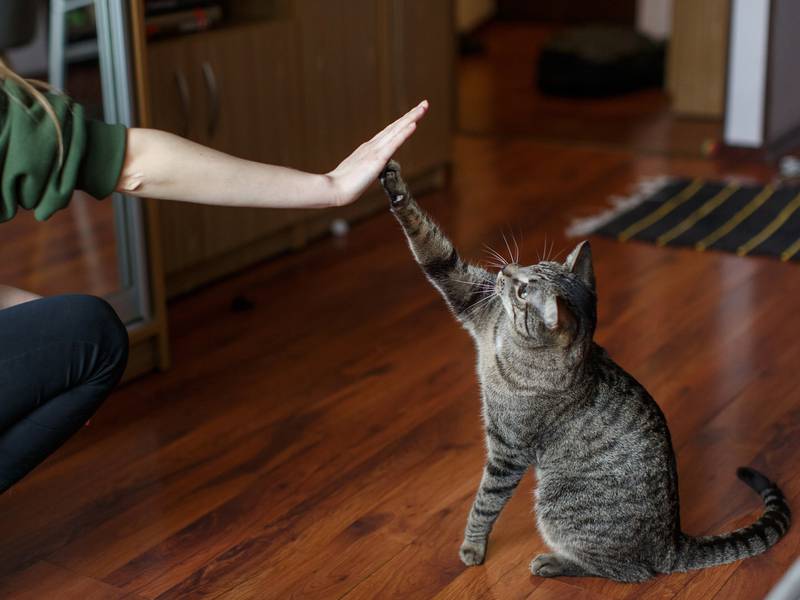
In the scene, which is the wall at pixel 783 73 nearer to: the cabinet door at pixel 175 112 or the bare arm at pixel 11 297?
the cabinet door at pixel 175 112

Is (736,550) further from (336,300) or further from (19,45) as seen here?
(19,45)

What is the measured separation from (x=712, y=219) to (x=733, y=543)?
2030 millimetres

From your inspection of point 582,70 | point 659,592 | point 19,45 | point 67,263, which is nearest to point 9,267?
point 67,263

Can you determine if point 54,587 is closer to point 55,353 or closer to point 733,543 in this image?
point 55,353

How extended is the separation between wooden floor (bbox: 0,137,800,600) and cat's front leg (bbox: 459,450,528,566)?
0.04 m

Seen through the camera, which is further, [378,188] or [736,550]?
[378,188]

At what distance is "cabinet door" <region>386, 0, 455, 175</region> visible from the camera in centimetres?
385

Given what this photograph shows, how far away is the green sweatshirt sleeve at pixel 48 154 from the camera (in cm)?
148

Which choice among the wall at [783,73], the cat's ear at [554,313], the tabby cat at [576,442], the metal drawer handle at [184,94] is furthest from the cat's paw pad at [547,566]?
the wall at [783,73]

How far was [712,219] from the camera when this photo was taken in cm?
376

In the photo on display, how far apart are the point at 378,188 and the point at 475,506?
214 centimetres

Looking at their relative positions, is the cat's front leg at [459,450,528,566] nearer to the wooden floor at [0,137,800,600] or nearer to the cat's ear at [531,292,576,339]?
the wooden floor at [0,137,800,600]

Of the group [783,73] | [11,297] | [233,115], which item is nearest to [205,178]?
[11,297]

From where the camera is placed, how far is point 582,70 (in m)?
5.50
